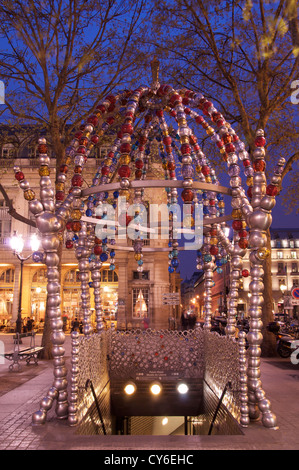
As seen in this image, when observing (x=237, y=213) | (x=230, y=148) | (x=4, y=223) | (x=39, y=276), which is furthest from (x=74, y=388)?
(x=4, y=223)

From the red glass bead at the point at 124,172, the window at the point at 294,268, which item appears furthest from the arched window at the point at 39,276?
the window at the point at 294,268

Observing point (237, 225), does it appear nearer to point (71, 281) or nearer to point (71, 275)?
point (71, 281)

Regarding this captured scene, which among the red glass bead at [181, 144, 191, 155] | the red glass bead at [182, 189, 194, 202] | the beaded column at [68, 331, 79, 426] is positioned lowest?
the beaded column at [68, 331, 79, 426]

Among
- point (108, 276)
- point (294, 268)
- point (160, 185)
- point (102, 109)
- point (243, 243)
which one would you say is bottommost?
point (243, 243)

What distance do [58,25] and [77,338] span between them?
485 inches

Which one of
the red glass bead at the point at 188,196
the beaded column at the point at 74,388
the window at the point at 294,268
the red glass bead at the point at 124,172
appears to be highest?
the window at the point at 294,268

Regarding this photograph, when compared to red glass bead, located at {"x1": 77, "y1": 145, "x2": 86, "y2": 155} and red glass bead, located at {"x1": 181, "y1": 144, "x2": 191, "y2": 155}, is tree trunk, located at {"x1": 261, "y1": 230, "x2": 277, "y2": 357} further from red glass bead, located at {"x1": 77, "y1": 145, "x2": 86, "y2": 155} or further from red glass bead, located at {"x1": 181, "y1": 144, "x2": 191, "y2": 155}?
red glass bead, located at {"x1": 77, "y1": 145, "x2": 86, "y2": 155}

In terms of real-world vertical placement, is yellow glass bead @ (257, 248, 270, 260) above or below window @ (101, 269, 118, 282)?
below

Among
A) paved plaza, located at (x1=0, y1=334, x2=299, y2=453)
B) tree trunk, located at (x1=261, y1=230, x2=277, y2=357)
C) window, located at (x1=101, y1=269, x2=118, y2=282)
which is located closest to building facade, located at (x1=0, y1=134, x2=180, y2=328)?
window, located at (x1=101, y1=269, x2=118, y2=282)

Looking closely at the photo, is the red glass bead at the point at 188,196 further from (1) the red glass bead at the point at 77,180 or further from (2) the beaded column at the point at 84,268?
(2) the beaded column at the point at 84,268

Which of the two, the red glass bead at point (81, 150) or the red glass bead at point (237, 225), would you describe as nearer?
the red glass bead at point (237, 225)

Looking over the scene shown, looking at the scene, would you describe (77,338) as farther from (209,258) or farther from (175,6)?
(175,6)

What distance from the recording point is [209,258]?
30.3ft

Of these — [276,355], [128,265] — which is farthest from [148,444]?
[128,265]
